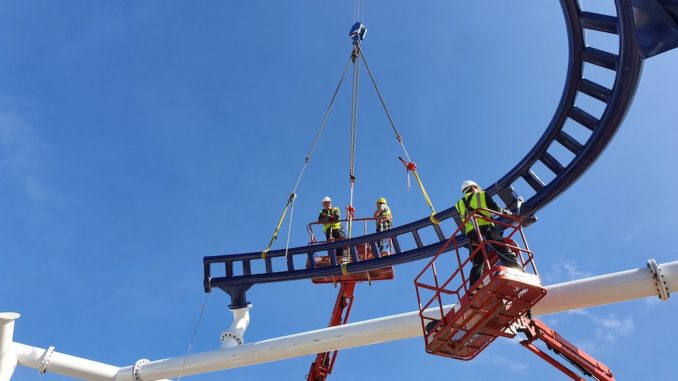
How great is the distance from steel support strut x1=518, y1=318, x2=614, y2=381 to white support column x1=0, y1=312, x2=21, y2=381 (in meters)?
8.36

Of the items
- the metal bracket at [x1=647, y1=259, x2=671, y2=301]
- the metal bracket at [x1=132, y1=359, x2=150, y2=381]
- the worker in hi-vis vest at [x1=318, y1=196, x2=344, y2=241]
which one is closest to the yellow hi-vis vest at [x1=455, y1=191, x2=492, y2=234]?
the metal bracket at [x1=647, y1=259, x2=671, y2=301]

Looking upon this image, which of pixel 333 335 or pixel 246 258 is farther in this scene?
pixel 246 258

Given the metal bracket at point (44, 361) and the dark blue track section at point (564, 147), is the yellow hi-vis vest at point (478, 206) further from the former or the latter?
the metal bracket at point (44, 361)

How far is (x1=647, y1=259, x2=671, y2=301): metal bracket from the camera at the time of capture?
7379 mm

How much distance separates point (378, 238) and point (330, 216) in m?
2.40

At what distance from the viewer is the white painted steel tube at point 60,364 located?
10.0m

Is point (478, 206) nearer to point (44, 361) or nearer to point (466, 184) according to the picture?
point (466, 184)

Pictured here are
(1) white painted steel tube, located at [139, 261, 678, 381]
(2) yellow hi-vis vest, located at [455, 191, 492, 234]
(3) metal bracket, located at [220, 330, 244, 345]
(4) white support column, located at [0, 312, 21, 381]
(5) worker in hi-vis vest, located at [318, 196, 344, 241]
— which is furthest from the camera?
(5) worker in hi-vis vest, located at [318, 196, 344, 241]

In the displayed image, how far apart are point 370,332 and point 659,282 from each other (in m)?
4.21

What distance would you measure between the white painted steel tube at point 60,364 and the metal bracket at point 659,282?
353 inches

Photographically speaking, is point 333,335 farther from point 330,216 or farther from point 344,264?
point 330,216

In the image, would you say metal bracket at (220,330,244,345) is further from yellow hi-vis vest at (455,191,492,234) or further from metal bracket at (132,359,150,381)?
yellow hi-vis vest at (455,191,492,234)

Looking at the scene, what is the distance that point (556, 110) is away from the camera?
8969 millimetres

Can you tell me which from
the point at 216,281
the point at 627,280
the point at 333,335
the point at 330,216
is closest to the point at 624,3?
the point at 627,280
